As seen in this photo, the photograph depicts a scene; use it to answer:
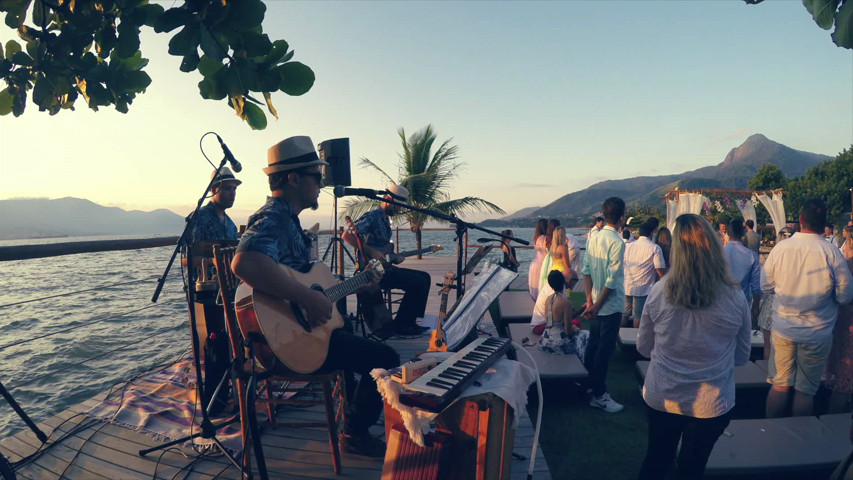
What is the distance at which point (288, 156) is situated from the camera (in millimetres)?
2871

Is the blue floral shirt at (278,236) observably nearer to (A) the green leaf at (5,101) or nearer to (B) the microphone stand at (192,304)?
(B) the microphone stand at (192,304)

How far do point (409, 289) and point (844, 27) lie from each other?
17.6ft

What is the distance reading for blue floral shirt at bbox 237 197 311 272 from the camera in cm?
251

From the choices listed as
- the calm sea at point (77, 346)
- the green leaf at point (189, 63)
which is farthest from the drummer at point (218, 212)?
the green leaf at point (189, 63)

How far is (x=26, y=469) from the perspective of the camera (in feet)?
9.69

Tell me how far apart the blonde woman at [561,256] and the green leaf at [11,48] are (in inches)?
221

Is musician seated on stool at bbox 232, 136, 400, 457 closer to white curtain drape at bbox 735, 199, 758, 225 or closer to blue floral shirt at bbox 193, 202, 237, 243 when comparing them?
blue floral shirt at bbox 193, 202, 237, 243

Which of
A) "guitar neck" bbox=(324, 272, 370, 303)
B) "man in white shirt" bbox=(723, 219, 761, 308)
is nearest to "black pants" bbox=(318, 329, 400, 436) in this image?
"guitar neck" bbox=(324, 272, 370, 303)

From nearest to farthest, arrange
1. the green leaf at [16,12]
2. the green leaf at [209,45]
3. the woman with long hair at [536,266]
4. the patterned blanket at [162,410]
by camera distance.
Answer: the green leaf at [209,45], the green leaf at [16,12], the patterned blanket at [162,410], the woman with long hair at [536,266]

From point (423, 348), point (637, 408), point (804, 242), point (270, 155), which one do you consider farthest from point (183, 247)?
point (804, 242)

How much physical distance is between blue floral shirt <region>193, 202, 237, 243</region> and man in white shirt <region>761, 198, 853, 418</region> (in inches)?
216

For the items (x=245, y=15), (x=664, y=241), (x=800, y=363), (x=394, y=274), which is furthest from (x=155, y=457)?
(x=664, y=241)

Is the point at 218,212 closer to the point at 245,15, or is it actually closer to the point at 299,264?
the point at 299,264

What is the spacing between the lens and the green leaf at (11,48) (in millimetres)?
2188
